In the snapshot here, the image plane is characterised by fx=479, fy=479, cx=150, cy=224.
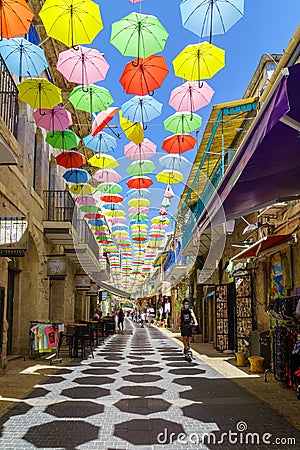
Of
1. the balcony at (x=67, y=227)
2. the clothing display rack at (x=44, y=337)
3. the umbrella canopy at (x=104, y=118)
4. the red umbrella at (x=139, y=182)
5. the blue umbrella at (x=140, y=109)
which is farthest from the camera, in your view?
the balcony at (x=67, y=227)

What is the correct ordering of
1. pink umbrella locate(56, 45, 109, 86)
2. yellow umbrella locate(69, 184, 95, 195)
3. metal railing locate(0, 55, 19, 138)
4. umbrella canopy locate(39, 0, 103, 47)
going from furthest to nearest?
yellow umbrella locate(69, 184, 95, 195), metal railing locate(0, 55, 19, 138), pink umbrella locate(56, 45, 109, 86), umbrella canopy locate(39, 0, 103, 47)

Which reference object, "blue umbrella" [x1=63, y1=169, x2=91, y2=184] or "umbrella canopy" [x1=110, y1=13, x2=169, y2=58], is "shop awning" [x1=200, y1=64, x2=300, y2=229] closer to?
"umbrella canopy" [x1=110, y1=13, x2=169, y2=58]

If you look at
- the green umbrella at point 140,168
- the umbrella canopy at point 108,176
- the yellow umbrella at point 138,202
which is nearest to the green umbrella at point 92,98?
the green umbrella at point 140,168

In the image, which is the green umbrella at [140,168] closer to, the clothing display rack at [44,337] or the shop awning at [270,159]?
the clothing display rack at [44,337]

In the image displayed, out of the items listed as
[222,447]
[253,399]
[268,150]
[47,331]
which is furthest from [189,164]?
[222,447]

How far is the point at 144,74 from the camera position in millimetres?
8883

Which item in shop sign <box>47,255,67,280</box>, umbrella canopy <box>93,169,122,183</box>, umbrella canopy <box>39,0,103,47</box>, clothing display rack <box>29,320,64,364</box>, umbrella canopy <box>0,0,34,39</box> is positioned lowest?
clothing display rack <box>29,320,64,364</box>

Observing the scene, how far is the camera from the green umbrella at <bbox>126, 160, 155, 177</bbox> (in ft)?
48.7

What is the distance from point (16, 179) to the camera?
41.3ft

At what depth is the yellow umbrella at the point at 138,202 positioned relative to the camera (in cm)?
1935

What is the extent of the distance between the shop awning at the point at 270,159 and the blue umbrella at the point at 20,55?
4797 mm

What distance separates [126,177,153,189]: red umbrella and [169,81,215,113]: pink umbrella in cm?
593

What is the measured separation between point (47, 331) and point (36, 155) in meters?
6.47

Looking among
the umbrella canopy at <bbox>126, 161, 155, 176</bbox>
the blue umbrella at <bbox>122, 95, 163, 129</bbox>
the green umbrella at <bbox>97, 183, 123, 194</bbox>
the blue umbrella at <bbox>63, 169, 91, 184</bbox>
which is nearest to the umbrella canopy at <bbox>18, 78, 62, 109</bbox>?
the blue umbrella at <bbox>122, 95, 163, 129</bbox>
